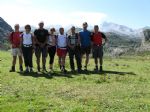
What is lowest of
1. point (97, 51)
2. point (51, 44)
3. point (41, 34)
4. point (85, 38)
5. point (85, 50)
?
point (97, 51)

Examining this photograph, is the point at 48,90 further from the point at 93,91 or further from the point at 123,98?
the point at 123,98

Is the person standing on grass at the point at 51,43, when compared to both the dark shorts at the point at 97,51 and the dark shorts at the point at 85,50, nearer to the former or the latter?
the dark shorts at the point at 85,50

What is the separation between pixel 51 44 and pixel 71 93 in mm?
9073

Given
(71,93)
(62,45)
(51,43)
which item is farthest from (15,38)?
(71,93)

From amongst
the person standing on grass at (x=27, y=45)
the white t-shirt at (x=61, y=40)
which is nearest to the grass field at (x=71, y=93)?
the person standing on grass at (x=27, y=45)

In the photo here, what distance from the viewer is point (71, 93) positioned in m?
17.4

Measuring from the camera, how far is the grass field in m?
14.4

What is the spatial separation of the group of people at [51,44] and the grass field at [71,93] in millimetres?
1961

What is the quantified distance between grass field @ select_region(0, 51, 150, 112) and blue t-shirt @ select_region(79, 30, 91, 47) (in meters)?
3.93

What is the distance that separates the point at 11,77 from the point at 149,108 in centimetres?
1018

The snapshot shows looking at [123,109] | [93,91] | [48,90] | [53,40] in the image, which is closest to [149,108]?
[123,109]

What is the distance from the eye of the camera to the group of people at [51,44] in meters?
25.2

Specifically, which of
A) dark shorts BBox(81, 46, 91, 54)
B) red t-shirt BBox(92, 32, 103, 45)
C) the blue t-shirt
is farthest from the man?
red t-shirt BBox(92, 32, 103, 45)

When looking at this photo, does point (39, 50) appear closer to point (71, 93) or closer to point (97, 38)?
point (97, 38)
